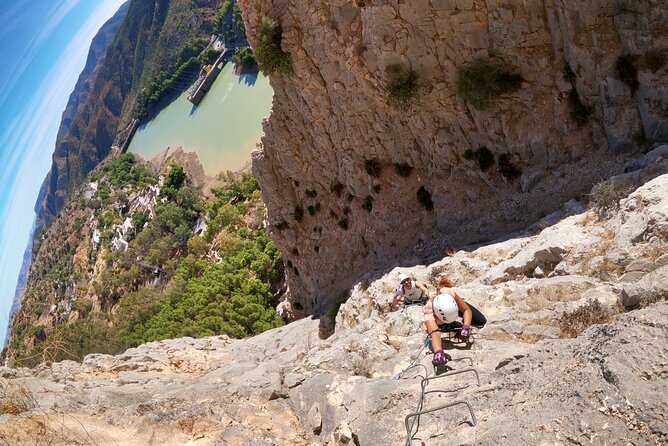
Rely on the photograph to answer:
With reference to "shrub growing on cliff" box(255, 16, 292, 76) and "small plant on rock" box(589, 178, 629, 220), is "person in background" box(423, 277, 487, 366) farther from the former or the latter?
"shrub growing on cliff" box(255, 16, 292, 76)

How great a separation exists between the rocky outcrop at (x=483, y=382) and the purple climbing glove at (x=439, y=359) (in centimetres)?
31

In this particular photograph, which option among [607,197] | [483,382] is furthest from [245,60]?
[483,382]

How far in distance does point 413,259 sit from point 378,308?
4.86 metres

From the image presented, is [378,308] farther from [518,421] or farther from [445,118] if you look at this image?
[518,421]

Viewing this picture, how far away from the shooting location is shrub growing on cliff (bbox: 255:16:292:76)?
68.2 ft

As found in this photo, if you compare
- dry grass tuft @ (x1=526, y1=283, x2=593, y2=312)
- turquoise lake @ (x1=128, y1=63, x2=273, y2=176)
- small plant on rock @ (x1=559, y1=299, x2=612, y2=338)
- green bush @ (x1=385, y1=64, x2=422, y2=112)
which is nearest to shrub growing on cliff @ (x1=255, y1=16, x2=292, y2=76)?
green bush @ (x1=385, y1=64, x2=422, y2=112)

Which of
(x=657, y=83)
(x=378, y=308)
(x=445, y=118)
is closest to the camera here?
(x=657, y=83)

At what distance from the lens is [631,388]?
17.3 ft

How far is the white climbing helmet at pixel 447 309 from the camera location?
356 inches

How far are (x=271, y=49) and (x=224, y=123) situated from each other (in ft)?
191

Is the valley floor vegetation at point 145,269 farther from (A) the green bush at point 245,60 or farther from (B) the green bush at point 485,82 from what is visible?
(A) the green bush at point 245,60

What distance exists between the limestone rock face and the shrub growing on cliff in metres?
0.34

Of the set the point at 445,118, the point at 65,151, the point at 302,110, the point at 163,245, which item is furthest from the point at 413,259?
the point at 65,151

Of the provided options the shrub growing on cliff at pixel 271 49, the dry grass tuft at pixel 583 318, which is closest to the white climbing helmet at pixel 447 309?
the dry grass tuft at pixel 583 318
